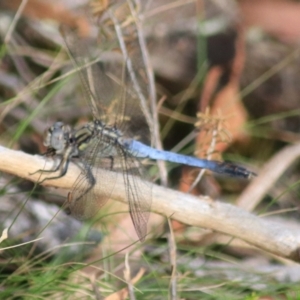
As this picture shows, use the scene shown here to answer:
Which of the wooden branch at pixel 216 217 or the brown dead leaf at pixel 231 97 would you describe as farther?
the brown dead leaf at pixel 231 97

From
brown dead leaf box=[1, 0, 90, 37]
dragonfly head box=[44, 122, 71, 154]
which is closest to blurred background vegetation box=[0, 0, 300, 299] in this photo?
brown dead leaf box=[1, 0, 90, 37]

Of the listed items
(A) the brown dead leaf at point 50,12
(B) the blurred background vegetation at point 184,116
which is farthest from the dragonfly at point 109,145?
(A) the brown dead leaf at point 50,12

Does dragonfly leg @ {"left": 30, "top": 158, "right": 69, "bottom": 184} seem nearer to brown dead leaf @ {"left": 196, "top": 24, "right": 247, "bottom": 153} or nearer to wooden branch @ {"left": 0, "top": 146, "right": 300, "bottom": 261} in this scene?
wooden branch @ {"left": 0, "top": 146, "right": 300, "bottom": 261}

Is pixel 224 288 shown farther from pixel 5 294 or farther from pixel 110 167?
pixel 5 294

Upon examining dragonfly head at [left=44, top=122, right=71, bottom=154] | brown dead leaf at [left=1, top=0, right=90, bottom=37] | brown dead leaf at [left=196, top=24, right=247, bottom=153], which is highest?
brown dead leaf at [left=1, top=0, right=90, bottom=37]

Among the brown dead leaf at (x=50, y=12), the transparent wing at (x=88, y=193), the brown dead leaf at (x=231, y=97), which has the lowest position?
the transparent wing at (x=88, y=193)

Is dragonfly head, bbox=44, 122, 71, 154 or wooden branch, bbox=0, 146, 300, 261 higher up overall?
dragonfly head, bbox=44, 122, 71, 154

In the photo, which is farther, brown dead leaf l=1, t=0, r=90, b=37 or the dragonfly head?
brown dead leaf l=1, t=0, r=90, b=37

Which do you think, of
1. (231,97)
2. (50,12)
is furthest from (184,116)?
(50,12)

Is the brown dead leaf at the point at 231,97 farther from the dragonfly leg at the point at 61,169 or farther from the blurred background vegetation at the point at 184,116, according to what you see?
the dragonfly leg at the point at 61,169
